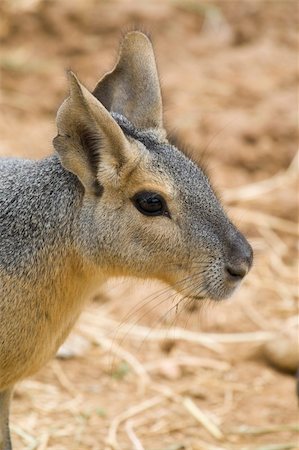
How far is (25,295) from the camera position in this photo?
142 inches

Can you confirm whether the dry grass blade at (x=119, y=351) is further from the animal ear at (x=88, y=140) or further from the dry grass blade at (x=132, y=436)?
the animal ear at (x=88, y=140)

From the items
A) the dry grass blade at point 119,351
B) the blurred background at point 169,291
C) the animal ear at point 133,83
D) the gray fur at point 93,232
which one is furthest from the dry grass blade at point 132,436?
the animal ear at point 133,83

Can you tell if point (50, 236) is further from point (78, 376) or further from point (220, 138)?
point (220, 138)

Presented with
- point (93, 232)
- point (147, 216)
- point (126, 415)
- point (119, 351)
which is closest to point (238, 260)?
point (147, 216)

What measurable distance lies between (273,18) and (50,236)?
20.7 feet

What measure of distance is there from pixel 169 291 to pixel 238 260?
3.27 feet

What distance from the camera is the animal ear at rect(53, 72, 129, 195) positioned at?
3430mm

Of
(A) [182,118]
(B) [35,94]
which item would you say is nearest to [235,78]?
(A) [182,118]

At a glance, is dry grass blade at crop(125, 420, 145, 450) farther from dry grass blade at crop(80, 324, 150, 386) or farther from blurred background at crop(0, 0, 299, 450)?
dry grass blade at crop(80, 324, 150, 386)

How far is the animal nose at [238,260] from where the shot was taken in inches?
139

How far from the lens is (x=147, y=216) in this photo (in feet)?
11.6

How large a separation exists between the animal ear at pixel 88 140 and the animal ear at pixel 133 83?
49cm

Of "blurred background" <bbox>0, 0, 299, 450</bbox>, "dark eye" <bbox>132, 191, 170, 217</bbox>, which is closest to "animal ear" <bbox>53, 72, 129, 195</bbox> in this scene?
"dark eye" <bbox>132, 191, 170, 217</bbox>

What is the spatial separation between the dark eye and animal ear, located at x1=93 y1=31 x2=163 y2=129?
0.55 metres
